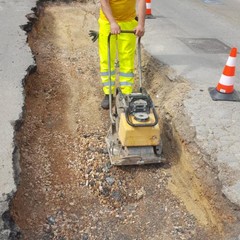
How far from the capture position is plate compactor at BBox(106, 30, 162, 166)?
4152 mm

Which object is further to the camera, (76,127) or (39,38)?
(39,38)

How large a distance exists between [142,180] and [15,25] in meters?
4.66

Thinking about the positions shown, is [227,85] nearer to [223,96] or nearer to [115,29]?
[223,96]

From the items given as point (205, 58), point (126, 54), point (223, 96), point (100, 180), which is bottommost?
point (100, 180)

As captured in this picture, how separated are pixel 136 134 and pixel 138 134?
→ 24 mm

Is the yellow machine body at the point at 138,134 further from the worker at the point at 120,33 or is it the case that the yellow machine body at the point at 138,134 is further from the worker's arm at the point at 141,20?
the worker's arm at the point at 141,20

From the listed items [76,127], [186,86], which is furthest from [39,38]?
[186,86]

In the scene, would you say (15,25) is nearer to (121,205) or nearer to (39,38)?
(39,38)

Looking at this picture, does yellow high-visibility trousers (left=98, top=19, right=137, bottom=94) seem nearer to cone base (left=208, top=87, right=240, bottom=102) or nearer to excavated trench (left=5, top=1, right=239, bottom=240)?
excavated trench (left=5, top=1, right=239, bottom=240)

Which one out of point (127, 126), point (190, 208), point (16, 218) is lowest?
point (190, 208)

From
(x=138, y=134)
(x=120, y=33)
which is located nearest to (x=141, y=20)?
(x=120, y=33)

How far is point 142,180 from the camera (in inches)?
176

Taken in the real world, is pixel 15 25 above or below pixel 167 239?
above

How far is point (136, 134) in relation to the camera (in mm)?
4168
